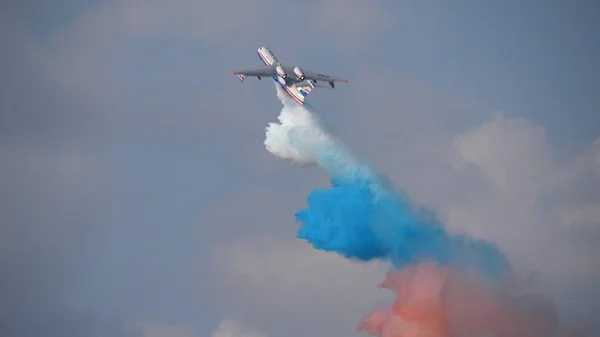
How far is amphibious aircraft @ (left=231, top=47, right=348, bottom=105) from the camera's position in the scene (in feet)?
343

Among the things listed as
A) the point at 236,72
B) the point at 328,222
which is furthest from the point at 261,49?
the point at 328,222

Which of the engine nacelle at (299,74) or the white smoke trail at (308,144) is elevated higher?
the engine nacelle at (299,74)

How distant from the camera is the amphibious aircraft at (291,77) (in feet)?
343

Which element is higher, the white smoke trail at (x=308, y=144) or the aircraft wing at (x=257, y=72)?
the aircraft wing at (x=257, y=72)

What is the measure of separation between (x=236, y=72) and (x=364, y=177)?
20.4m

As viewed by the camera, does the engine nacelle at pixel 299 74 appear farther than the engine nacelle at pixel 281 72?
Result: No

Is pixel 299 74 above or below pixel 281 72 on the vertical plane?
below

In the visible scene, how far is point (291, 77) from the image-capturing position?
105812 millimetres

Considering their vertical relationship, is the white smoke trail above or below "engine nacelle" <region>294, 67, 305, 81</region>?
below

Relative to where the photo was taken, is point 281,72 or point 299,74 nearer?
point 299,74

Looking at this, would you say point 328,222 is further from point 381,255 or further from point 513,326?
Answer: point 513,326

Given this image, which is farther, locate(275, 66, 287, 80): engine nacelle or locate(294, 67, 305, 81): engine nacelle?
locate(275, 66, 287, 80): engine nacelle

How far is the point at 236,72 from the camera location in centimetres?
10888

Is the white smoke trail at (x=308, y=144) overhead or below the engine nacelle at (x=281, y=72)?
below
